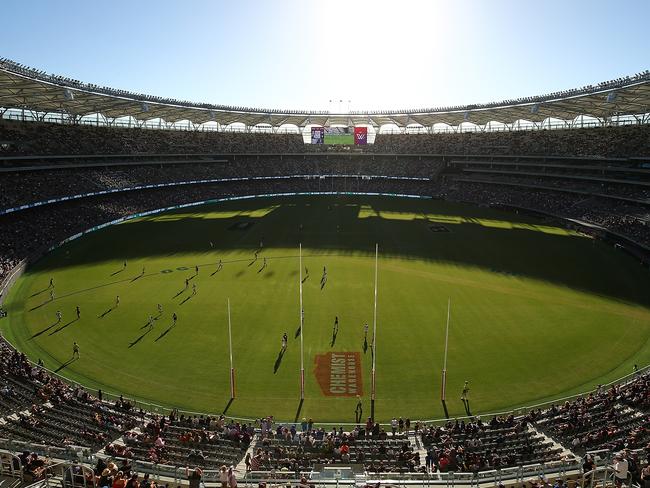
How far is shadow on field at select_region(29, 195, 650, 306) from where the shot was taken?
1780 inches

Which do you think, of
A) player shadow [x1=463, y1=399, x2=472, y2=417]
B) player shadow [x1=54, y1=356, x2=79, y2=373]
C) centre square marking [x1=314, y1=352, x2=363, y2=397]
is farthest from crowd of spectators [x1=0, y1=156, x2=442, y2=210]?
player shadow [x1=463, y1=399, x2=472, y2=417]

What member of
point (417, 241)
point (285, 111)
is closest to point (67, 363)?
point (417, 241)

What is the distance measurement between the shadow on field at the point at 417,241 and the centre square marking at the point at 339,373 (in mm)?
22884

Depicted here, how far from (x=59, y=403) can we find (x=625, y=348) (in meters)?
33.8

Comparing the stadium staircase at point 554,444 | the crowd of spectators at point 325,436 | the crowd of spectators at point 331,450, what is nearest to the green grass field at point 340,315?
the crowd of spectators at point 325,436

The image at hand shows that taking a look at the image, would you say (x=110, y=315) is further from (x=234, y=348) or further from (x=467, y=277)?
(x=467, y=277)

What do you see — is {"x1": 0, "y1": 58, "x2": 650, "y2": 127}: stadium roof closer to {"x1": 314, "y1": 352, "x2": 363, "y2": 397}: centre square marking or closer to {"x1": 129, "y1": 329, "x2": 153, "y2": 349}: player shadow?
{"x1": 129, "y1": 329, "x2": 153, "y2": 349}: player shadow

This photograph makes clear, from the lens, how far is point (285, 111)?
10631cm

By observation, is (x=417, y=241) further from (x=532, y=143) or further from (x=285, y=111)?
(x=285, y=111)

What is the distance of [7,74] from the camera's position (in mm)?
52500

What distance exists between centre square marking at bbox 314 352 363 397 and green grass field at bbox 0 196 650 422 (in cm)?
49

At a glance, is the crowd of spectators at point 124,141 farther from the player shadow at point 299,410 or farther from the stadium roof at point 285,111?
the player shadow at point 299,410

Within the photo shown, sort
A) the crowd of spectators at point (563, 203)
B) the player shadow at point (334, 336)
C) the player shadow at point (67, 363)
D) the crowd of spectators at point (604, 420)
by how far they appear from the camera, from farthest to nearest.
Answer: the crowd of spectators at point (563, 203) → the player shadow at point (334, 336) → the player shadow at point (67, 363) → the crowd of spectators at point (604, 420)

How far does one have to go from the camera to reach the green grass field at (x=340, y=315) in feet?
83.7
